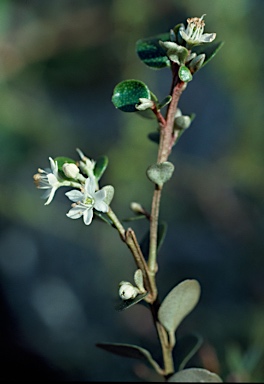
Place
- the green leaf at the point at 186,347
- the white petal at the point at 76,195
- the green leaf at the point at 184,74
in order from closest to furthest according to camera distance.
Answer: the green leaf at the point at 184,74 < the white petal at the point at 76,195 < the green leaf at the point at 186,347

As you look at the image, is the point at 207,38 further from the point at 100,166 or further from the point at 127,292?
the point at 127,292

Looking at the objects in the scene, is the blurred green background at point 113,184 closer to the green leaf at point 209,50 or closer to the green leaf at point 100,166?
the green leaf at point 100,166

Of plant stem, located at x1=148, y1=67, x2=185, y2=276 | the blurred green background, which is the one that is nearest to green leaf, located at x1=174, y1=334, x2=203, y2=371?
plant stem, located at x1=148, y1=67, x2=185, y2=276

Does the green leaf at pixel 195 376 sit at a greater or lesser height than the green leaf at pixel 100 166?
lesser

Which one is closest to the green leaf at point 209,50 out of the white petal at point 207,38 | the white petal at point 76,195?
the white petal at point 207,38

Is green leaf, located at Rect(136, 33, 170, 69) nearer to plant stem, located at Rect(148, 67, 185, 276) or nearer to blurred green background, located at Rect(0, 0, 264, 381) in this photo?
plant stem, located at Rect(148, 67, 185, 276)

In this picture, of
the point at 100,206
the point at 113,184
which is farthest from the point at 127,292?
the point at 113,184
